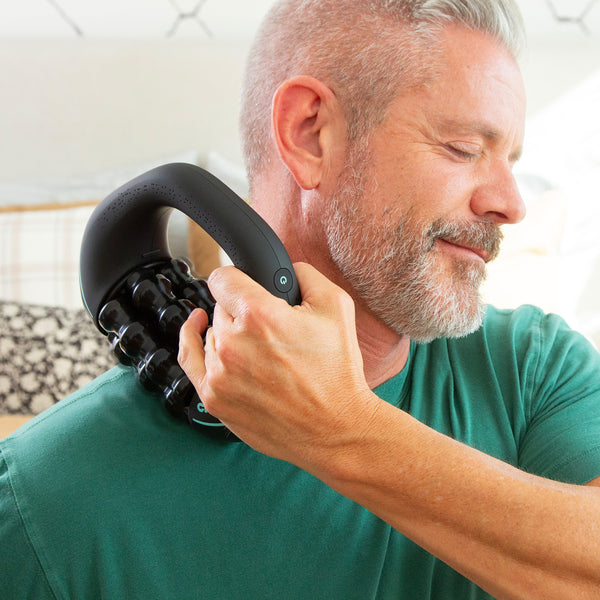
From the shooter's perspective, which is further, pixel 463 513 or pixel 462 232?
pixel 462 232

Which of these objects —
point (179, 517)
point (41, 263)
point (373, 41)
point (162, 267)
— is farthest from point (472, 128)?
point (41, 263)

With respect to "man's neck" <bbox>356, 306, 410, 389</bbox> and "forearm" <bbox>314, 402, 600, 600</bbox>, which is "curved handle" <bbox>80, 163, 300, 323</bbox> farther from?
"man's neck" <bbox>356, 306, 410, 389</bbox>

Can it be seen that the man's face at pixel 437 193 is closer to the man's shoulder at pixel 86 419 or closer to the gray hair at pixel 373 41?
the gray hair at pixel 373 41

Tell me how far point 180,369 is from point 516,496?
36cm

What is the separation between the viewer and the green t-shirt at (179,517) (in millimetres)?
732

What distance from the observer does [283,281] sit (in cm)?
69

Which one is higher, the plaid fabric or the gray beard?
the gray beard

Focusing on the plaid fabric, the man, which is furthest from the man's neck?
the plaid fabric

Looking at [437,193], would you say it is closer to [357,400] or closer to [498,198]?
[498,198]

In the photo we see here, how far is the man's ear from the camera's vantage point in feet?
2.99

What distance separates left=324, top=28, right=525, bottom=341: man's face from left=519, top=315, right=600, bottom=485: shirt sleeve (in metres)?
0.17

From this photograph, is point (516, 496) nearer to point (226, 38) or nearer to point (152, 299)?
point (152, 299)

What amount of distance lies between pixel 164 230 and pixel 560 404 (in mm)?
568

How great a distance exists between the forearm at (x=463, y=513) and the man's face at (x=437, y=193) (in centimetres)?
28
